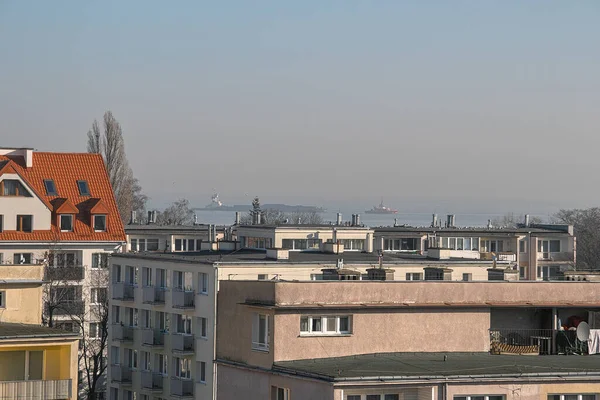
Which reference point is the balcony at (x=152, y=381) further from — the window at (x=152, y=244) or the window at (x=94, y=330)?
the window at (x=152, y=244)

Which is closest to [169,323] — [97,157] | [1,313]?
[1,313]

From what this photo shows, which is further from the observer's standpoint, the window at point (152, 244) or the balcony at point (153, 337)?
the window at point (152, 244)

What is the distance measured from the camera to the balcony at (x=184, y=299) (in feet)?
213

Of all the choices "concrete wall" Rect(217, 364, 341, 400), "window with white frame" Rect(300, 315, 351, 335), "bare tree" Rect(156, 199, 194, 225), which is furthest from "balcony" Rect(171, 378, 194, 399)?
"bare tree" Rect(156, 199, 194, 225)

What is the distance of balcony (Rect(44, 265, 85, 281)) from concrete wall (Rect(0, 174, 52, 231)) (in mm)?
3811

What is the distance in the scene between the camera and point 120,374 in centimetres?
7175

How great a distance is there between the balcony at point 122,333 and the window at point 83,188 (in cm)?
2761

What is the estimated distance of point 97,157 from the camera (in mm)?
102188

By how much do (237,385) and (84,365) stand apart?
34.0 meters

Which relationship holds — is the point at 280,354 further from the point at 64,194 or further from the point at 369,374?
the point at 64,194

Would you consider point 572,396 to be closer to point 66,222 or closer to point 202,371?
point 202,371

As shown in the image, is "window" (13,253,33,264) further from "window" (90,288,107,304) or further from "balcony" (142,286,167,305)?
"balcony" (142,286,167,305)

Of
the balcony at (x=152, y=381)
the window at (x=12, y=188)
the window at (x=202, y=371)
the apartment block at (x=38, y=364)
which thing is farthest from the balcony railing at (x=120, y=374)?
the window at (x=12, y=188)

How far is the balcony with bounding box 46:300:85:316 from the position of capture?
8762cm
